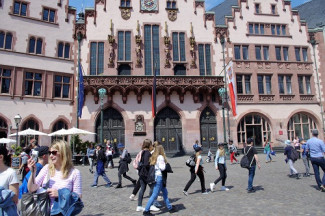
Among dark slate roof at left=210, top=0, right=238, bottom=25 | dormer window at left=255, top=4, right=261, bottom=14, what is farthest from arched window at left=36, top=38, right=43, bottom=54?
dormer window at left=255, top=4, right=261, bottom=14

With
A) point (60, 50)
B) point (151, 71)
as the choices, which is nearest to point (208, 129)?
point (151, 71)

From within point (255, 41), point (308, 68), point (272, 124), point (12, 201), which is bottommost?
point (12, 201)

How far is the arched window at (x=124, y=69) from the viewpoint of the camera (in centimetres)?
2673

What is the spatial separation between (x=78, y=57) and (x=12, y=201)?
2469 centimetres

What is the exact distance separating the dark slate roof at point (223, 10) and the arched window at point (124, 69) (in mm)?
14548

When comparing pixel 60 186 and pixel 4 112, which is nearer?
pixel 60 186

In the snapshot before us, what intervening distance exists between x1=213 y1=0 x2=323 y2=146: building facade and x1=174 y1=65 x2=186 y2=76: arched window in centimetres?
532

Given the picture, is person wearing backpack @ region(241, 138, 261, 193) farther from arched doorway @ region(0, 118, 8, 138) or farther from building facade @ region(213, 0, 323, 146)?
arched doorway @ region(0, 118, 8, 138)

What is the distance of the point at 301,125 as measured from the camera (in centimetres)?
2822

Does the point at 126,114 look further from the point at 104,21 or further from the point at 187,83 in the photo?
the point at 104,21

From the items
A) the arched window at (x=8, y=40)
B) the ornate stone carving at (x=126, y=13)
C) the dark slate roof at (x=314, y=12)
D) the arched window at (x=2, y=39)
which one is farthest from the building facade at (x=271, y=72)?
the arched window at (x=2, y=39)

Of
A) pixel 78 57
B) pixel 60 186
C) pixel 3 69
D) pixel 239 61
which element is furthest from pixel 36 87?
pixel 60 186

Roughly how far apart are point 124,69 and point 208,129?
1118cm

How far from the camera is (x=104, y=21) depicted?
27.3m
